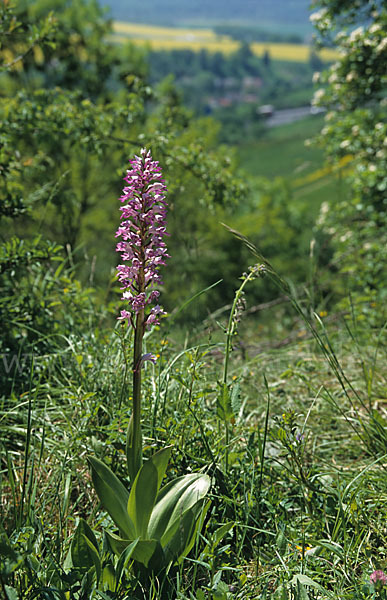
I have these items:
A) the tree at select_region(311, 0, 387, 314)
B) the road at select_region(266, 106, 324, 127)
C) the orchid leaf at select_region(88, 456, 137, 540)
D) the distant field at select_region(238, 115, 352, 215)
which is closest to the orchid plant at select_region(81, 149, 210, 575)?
the orchid leaf at select_region(88, 456, 137, 540)

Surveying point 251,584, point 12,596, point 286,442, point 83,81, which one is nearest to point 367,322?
point 286,442

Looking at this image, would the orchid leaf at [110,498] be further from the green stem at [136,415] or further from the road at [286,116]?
the road at [286,116]

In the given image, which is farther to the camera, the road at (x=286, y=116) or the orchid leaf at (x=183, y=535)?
the road at (x=286, y=116)

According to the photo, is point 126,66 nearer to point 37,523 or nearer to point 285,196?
point 285,196

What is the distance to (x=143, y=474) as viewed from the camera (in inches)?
63.9

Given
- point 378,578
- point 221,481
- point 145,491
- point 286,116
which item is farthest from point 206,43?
point 378,578

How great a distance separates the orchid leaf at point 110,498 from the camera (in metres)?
1.70

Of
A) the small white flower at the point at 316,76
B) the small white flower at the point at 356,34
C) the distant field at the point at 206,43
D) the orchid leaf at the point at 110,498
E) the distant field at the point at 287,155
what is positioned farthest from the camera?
the distant field at the point at 206,43

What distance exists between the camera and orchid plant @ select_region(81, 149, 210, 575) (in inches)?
62.9

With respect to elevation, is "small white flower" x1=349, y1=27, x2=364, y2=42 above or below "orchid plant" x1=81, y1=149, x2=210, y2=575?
above

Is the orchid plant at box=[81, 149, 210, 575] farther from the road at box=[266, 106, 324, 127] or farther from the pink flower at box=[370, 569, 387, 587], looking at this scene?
the road at box=[266, 106, 324, 127]

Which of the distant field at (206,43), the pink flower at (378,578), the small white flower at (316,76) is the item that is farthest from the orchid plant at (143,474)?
the distant field at (206,43)

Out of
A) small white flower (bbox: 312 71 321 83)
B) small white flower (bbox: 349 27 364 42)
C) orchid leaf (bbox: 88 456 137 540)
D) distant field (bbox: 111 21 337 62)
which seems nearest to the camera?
orchid leaf (bbox: 88 456 137 540)

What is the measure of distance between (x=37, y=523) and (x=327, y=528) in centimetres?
109
